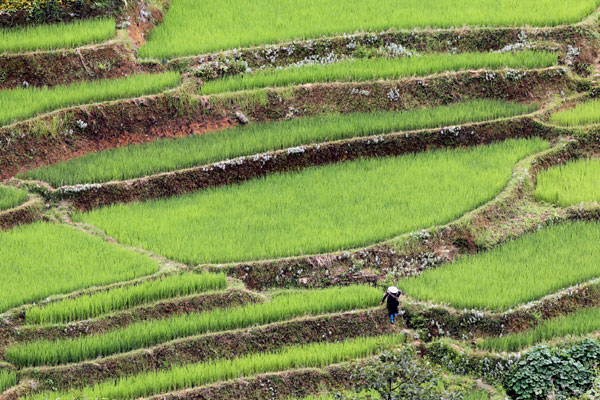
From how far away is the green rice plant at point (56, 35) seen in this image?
18.5m

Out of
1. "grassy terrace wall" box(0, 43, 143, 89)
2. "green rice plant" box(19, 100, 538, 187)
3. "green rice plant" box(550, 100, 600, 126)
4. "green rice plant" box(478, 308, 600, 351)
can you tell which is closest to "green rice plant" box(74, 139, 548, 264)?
"green rice plant" box(19, 100, 538, 187)

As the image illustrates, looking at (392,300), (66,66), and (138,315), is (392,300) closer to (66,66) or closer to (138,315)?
(138,315)

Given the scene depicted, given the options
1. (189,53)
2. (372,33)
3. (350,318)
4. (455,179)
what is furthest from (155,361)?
(372,33)

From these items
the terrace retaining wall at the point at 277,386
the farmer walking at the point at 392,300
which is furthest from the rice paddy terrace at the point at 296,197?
the farmer walking at the point at 392,300

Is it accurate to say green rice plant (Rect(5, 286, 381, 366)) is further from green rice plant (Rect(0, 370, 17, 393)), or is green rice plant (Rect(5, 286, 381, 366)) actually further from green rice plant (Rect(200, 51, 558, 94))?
green rice plant (Rect(200, 51, 558, 94))

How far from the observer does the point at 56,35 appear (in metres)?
18.9

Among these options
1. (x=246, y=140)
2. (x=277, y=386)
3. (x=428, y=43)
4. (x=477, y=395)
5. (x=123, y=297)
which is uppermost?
(x=428, y=43)

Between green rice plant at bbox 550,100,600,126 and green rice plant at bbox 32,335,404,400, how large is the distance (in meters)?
6.00

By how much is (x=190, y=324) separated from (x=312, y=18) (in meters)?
8.35

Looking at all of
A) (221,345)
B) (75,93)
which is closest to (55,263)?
(221,345)

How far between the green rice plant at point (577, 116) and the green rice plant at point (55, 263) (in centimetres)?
732

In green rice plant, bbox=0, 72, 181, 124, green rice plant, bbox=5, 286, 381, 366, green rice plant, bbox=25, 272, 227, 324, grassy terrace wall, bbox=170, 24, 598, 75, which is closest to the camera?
green rice plant, bbox=5, 286, 381, 366

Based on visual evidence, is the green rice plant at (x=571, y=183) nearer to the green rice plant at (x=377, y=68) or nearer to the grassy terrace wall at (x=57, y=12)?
the green rice plant at (x=377, y=68)

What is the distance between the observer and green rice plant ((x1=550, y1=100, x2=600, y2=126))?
18.8m
